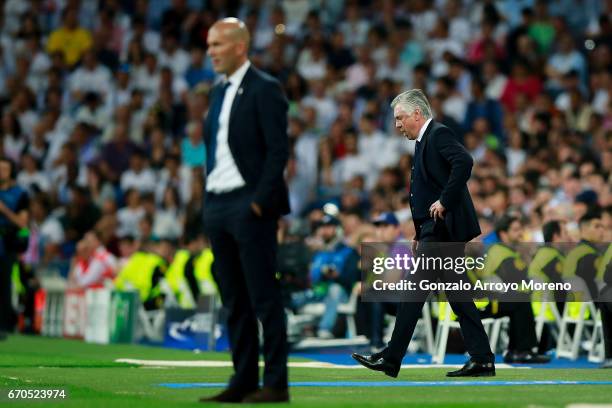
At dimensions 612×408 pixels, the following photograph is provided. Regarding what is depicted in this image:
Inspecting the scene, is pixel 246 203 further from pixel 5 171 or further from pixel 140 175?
pixel 140 175

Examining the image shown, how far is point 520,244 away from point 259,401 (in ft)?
22.3

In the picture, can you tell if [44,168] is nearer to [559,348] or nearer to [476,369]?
[559,348]

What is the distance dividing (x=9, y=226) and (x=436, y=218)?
771cm

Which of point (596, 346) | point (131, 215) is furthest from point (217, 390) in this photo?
point (131, 215)

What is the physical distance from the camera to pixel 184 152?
22734 mm

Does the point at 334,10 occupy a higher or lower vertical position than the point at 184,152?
higher

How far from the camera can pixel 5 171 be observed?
660 inches

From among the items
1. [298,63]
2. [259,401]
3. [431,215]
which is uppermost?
[298,63]

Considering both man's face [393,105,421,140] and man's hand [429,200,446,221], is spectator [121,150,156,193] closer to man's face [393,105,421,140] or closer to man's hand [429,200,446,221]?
man's face [393,105,421,140]

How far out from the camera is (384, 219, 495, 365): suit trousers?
1024cm

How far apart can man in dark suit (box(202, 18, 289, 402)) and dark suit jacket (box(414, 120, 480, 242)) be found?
2.59 metres

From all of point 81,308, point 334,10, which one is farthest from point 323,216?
point 334,10

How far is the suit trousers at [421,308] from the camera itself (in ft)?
33.6

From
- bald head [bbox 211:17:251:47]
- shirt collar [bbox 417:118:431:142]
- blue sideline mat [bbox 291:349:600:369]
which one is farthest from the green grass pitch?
bald head [bbox 211:17:251:47]
